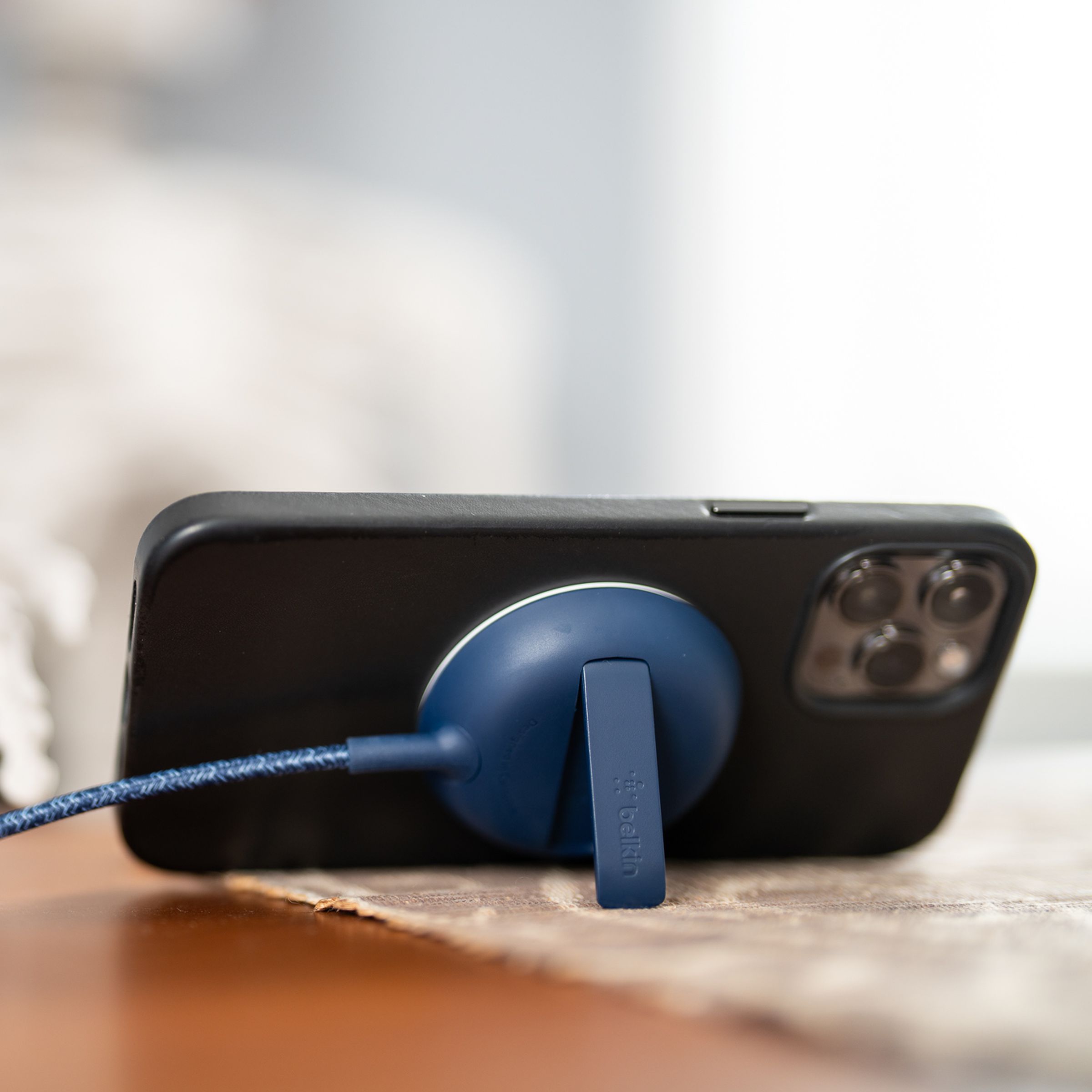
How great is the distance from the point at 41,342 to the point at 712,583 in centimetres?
72

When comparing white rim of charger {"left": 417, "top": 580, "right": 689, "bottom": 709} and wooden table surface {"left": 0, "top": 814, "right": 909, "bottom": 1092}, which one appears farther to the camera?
white rim of charger {"left": 417, "top": 580, "right": 689, "bottom": 709}

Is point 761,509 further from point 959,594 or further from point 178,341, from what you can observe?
point 178,341

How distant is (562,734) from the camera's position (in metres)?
0.31

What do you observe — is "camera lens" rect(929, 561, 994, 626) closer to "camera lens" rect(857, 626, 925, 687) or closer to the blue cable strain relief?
"camera lens" rect(857, 626, 925, 687)

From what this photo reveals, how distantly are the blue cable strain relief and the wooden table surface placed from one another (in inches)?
2.1

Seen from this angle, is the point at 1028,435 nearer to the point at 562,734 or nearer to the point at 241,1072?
the point at 562,734

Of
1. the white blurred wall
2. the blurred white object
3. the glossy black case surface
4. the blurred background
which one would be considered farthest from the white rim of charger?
the white blurred wall

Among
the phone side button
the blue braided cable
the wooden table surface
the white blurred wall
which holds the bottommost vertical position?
the wooden table surface

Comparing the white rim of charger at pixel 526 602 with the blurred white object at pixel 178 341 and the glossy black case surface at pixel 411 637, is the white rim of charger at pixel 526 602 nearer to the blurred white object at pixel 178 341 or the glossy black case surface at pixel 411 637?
the glossy black case surface at pixel 411 637

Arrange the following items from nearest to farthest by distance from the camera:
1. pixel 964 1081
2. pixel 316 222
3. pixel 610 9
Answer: pixel 964 1081 < pixel 316 222 < pixel 610 9

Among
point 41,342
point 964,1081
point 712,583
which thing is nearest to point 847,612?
point 712,583

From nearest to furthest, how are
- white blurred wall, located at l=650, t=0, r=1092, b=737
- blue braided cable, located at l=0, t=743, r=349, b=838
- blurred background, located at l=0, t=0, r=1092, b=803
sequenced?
blue braided cable, located at l=0, t=743, r=349, b=838 → blurred background, located at l=0, t=0, r=1092, b=803 → white blurred wall, located at l=650, t=0, r=1092, b=737

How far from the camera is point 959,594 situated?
13.8 inches

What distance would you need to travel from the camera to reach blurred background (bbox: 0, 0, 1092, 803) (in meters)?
0.96
